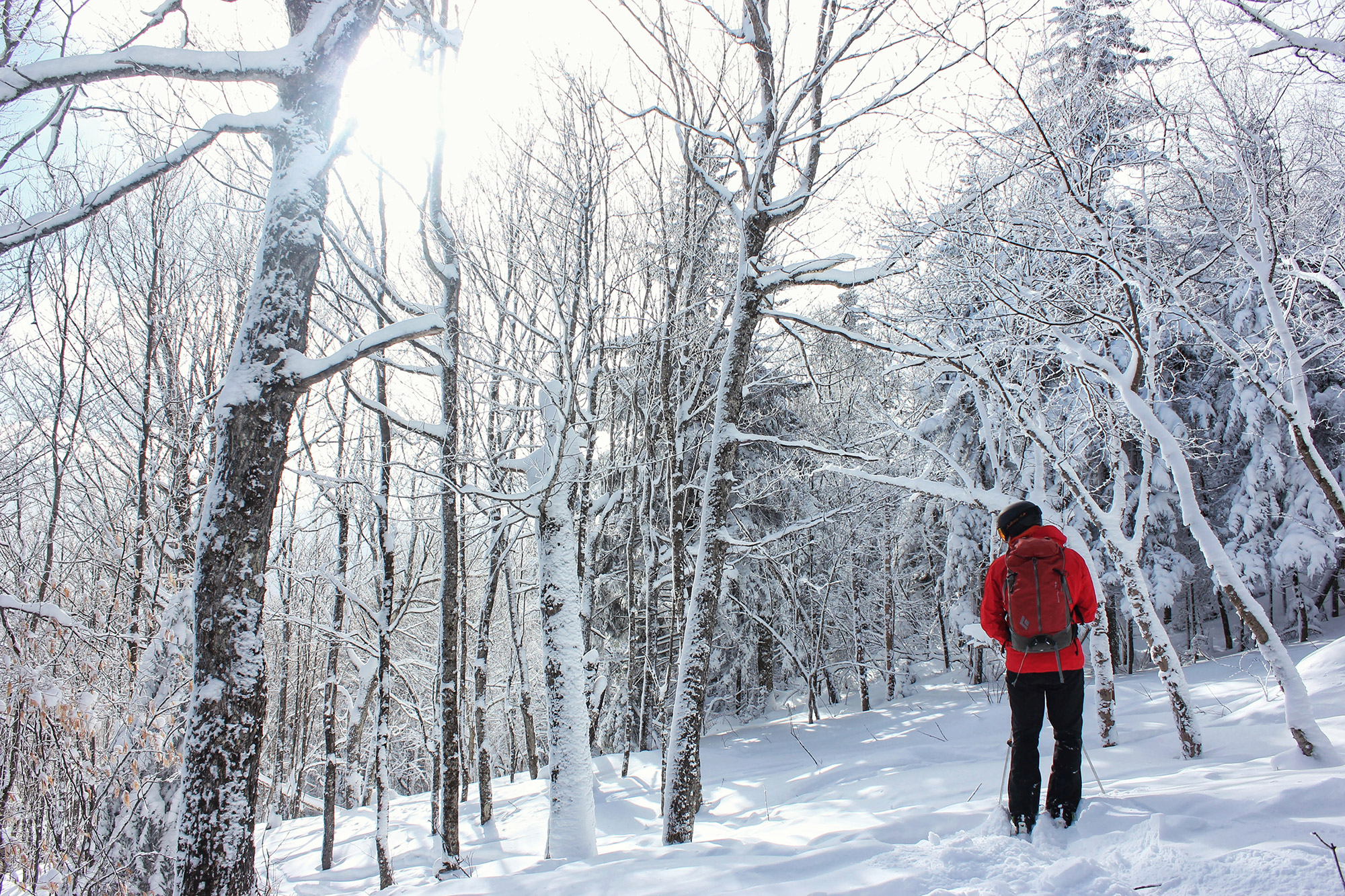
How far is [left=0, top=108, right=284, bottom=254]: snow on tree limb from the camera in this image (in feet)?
10.9

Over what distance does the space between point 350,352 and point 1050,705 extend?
457 centimetres

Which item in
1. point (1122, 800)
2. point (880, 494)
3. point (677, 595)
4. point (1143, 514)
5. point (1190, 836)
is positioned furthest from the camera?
point (880, 494)

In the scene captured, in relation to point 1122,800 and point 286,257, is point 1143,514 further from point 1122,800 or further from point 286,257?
point 286,257

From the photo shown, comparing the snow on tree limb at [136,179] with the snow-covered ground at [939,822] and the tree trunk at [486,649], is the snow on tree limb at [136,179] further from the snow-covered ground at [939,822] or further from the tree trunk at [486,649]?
the tree trunk at [486,649]

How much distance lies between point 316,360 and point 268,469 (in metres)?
0.71

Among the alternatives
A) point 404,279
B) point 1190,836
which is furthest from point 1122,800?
point 404,279

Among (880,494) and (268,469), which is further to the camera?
(880,494)

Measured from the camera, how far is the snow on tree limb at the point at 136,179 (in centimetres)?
332

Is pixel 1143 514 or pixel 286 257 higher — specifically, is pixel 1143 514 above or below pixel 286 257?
below

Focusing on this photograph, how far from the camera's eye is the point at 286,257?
3.79 m

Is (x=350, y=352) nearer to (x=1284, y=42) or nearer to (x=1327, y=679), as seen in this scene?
(x=1284, y=42)

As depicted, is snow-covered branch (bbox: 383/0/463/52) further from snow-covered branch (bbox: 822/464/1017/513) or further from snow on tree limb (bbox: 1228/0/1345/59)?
snow on tree limb (bbox: 1228/0/1345/59)

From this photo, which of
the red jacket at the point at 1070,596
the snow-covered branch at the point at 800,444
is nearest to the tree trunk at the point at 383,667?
the snow-covered branch at the point at 800,444

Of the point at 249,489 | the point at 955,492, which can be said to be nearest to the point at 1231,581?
the point at 955,492
